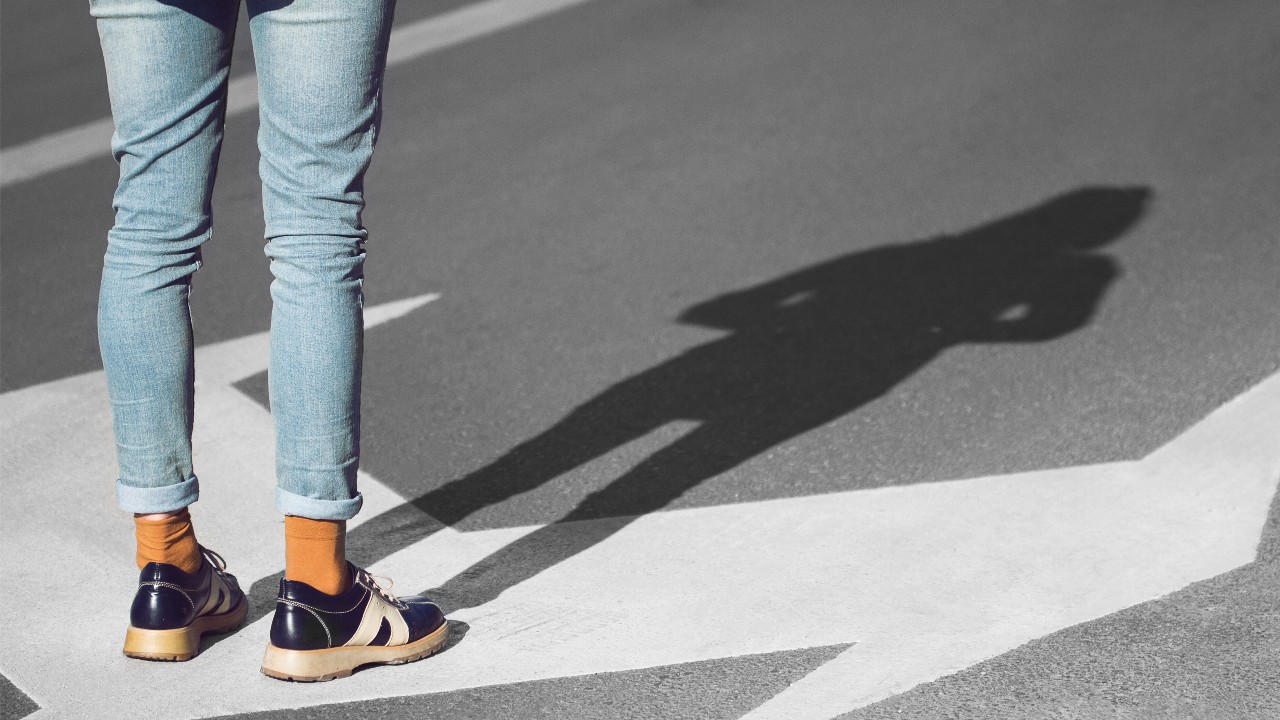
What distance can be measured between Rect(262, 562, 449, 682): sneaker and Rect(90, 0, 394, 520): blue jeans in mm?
152

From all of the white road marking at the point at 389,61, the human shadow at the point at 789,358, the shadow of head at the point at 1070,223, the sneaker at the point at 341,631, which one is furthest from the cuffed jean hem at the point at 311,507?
the white road marking at the point at 389,61

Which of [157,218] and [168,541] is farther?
[168,541]

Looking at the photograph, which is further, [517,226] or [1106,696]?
[517,226]

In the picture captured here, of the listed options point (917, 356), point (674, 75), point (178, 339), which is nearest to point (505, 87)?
point (674, 75)

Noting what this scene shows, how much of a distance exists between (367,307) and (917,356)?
1733 mm

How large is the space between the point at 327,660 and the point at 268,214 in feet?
2.59

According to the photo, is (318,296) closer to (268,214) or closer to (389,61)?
(268,214)

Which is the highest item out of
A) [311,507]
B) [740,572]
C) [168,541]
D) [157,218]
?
[157,218]

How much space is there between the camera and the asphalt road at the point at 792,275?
3.07 metres

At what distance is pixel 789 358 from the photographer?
4285 millimetres

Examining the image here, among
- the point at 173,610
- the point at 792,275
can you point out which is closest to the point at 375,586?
the point at 173,610

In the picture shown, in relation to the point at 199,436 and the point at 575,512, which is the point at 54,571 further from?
the point at 575,512

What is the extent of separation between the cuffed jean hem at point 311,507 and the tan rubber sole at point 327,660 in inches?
10.0

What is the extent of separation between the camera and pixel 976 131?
247 inches
